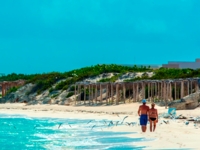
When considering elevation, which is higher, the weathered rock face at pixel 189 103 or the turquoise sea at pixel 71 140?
the weathered rock face at pixel 189 103

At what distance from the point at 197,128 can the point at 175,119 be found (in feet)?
16.0

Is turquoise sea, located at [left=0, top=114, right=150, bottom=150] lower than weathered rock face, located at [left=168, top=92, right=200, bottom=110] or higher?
lower

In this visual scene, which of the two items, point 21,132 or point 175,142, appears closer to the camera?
point 175,142

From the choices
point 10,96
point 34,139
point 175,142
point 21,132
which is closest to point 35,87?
point 10,96

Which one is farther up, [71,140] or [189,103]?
[189,103]

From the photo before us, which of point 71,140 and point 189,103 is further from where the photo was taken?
point 189,103

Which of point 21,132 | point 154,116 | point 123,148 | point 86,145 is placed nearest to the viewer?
point 123,148

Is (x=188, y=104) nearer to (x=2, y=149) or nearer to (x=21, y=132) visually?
(x=21, y=132)

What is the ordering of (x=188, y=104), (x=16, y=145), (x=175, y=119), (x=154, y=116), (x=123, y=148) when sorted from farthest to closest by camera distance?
(x=188, y=104) < (x=175, y=119) < (x=154, y=116) < (x=16, y=145) < (x=123, y=148)

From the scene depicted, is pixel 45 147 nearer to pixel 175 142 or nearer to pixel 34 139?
pixel 34 139

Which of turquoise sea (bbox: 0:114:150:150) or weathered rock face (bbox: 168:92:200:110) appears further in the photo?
weathered rock face (bbox: 168:92:200:110)

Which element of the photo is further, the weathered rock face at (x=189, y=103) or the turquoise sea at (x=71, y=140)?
the weathered rock face at (x=189, y=103)

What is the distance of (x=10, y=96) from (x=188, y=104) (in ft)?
112

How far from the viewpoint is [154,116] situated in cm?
1786
